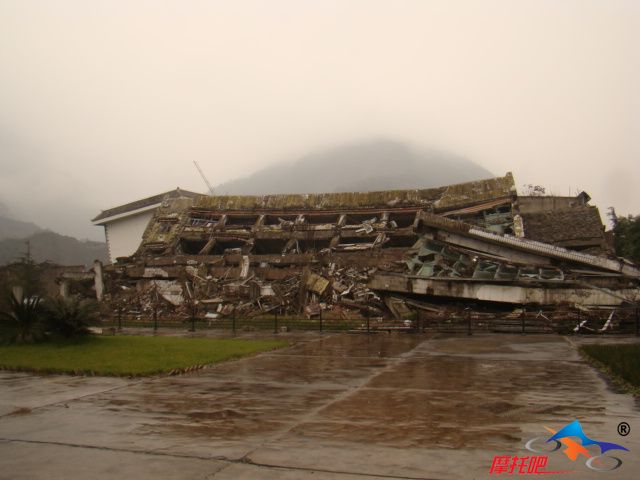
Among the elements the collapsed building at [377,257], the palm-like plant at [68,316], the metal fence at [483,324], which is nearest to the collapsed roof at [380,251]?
the collapsed building at [377,257]

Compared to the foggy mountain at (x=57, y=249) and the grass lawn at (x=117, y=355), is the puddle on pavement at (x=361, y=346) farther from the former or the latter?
the foggy mountain at (x=57, y=249)

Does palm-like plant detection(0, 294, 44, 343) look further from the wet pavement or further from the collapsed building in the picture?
the collapsed building

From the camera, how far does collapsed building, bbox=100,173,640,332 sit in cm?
1991

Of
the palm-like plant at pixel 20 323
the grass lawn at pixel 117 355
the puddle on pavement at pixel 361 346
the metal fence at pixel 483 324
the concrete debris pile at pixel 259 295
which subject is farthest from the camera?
the concrete debris pile at pixel 259 295

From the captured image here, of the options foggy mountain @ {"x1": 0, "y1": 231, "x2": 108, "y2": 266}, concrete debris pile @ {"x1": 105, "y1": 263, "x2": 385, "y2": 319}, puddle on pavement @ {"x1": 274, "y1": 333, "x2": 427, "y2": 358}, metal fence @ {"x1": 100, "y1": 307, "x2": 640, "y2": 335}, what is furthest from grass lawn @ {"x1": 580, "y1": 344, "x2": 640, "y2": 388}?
foggy mountain @ {"x1": 0, "y1": 231, "x2": 108, "y2": 266}

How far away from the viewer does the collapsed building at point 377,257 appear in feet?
65.3

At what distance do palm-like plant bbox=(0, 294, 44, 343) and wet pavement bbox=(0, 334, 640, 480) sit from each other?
2794 mm

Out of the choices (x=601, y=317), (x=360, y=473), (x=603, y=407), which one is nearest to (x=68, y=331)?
(x=360, y=473)

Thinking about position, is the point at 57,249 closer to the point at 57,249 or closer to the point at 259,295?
the point at 57,249

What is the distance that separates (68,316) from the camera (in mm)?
12516

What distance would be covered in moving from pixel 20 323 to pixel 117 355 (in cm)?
301

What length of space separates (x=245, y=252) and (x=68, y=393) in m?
22.6

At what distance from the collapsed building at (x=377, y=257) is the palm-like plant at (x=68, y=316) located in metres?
10.2

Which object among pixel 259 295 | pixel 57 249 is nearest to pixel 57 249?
pixel 57 249
